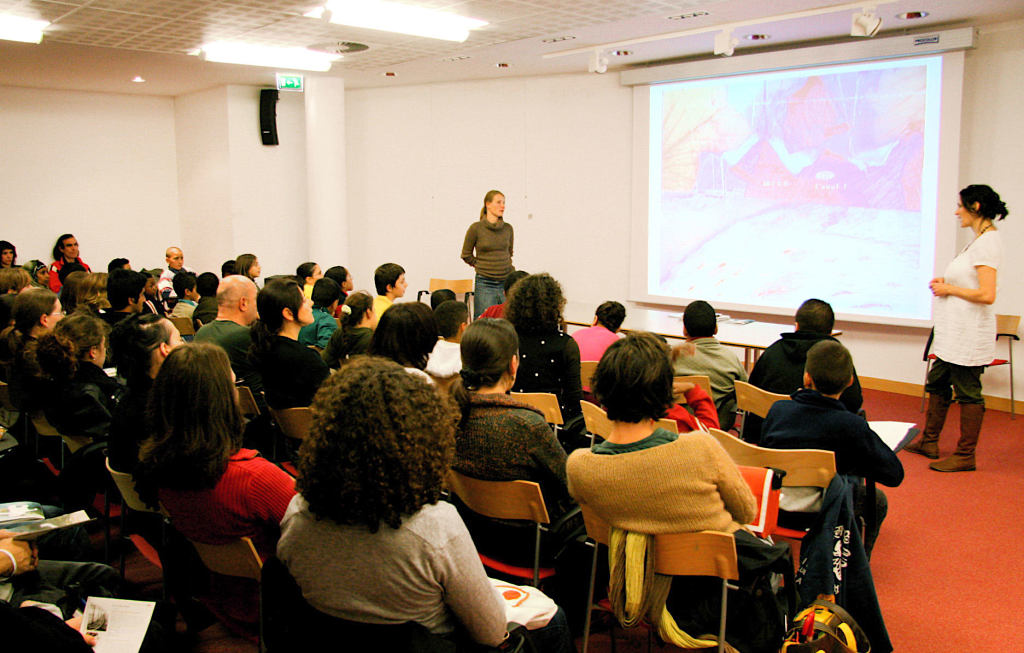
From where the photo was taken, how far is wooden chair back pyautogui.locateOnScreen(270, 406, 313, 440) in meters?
3.22

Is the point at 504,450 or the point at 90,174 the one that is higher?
the point at 90,174

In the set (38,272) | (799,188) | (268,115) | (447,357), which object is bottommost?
(447,357)

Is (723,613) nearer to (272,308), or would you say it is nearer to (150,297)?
(272,308)

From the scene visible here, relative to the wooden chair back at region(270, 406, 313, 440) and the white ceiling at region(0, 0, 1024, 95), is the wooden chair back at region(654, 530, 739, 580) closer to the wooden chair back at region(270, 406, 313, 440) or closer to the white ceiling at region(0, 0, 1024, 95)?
the wooden chair back at region(270, 406, 313, 440)

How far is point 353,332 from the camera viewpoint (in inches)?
152

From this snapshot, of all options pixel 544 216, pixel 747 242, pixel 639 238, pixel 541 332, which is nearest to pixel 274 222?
pixel 544 216

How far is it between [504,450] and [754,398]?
1.65 m

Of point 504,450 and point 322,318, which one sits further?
point 322,318


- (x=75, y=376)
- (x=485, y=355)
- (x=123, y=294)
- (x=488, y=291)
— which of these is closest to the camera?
(x=485, y=355)

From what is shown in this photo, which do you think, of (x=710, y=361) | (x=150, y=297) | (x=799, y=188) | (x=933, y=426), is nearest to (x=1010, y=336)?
(x=933, y=426)

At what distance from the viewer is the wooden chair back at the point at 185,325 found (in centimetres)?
555

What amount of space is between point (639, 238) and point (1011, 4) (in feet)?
12.2

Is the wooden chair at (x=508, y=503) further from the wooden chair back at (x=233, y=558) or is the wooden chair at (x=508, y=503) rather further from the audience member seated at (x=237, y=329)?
the audience member seated at (x=237, y=329)

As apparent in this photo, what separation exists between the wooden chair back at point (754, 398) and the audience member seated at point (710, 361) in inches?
8.4
